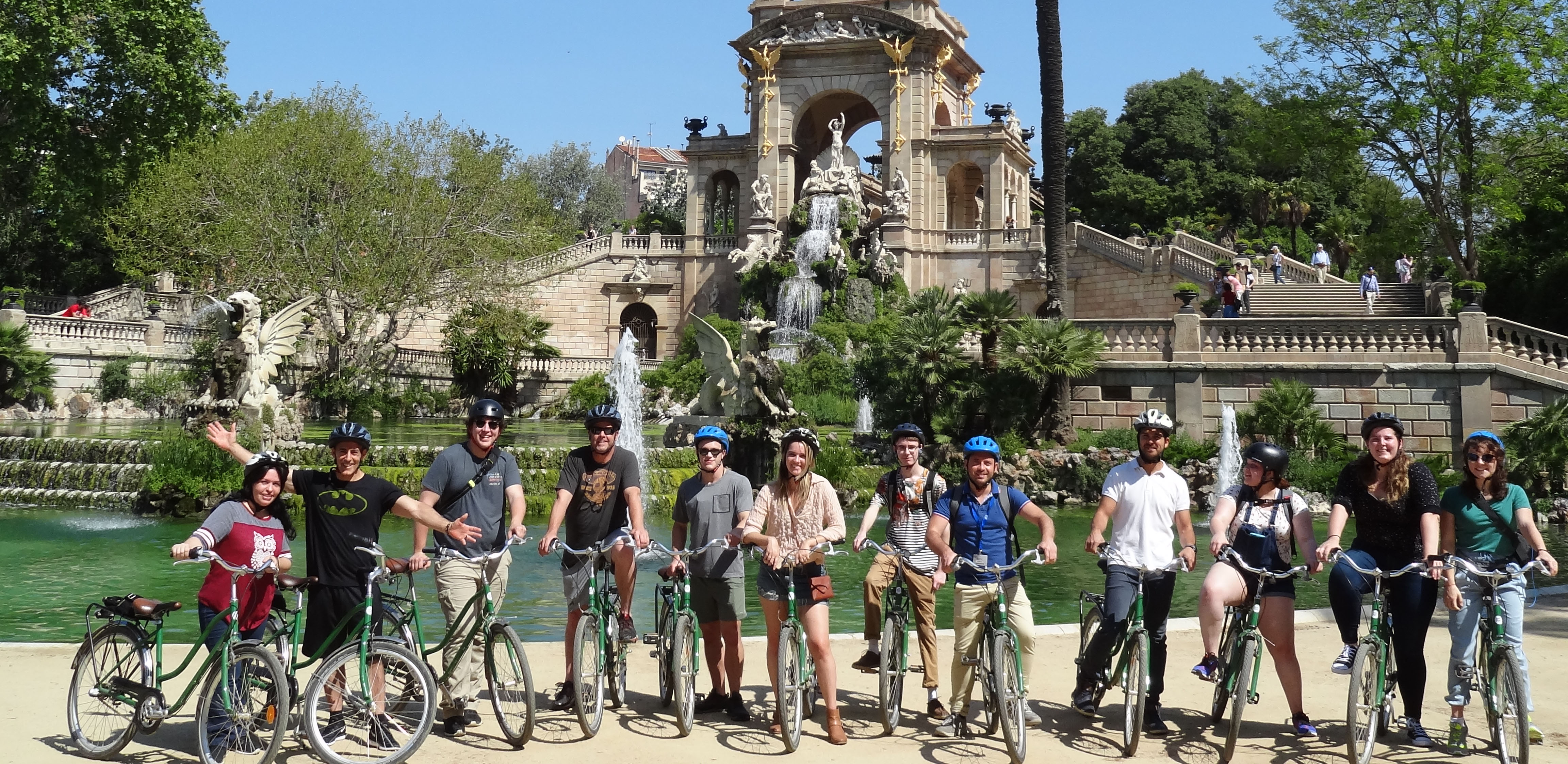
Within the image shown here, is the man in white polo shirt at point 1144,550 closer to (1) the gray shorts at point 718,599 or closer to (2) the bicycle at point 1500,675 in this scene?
(2) the bicycle at point 1500,675

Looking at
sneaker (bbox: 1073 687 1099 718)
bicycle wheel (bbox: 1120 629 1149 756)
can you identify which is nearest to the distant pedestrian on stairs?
sneaker (bbox: 1073 687 1099 718)

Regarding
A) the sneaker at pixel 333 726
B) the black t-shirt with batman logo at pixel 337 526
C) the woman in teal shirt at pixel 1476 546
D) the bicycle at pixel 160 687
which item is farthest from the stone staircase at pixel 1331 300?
the bicycle at pixel 160 687

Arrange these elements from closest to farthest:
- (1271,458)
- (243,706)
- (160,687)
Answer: (243,706), (160,687), (1271,458)

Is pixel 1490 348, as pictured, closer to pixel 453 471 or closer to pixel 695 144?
pixel 453 471

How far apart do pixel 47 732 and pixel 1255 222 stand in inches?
2093

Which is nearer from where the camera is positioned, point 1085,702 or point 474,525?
point 474,525

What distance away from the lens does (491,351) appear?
42.3 meters

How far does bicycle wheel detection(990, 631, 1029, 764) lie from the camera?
598cm

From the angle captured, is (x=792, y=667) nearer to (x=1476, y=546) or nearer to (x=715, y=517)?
(x=715, y=517)

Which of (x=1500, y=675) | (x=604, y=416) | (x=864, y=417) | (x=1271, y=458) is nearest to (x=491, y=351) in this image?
(x=864, y=417)

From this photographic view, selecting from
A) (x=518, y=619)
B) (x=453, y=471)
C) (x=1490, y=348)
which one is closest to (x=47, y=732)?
(x=453, y=471)

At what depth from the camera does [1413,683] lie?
20.8 ft

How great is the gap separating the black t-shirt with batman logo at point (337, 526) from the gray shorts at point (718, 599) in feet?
5.50

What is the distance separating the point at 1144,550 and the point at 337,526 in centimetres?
396
